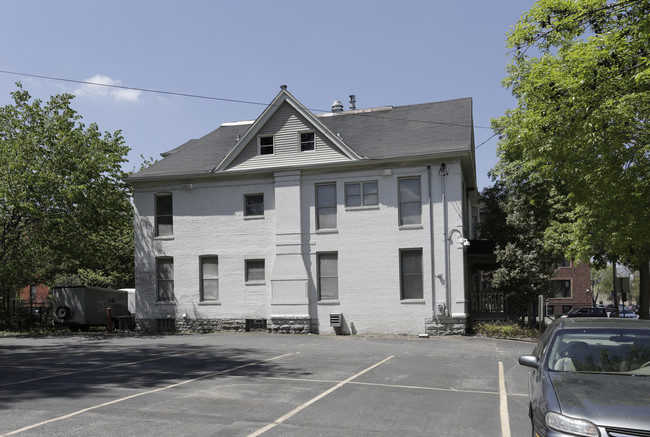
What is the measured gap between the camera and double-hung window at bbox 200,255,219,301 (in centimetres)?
2564

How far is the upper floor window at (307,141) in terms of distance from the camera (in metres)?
24.7

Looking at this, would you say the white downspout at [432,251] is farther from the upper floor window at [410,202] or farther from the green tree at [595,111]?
the green tree at [595,111]

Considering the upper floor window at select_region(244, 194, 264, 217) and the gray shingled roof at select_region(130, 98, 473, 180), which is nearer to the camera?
the gray shingled roof at select_region(130, 98, 473, 180)

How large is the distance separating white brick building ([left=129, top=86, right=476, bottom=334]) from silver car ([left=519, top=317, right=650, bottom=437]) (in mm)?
15459

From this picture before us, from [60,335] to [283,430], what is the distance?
19949 millimetres

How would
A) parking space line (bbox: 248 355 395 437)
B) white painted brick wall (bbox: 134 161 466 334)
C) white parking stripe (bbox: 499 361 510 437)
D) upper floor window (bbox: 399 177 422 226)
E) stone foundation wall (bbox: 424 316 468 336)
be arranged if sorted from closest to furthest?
parking space line (bbox: 248 355 395 437), white parking stripe (bbox: 499 361 510 437), stone foundation wall (bbox: 424 316 468 336), white painted brick wall (bbox: 134 161 466 334), upper floor window (bbox: 399 177 422 226)

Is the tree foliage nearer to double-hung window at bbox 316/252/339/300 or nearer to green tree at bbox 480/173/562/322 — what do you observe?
green tree at bbox 480/173/562/322

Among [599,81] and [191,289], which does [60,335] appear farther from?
[599,81]

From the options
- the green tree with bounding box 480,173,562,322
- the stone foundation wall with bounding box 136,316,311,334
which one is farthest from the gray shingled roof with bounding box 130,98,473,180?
the stone foundation wall with bounding box 136,316,311,334

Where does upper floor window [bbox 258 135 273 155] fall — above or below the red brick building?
above

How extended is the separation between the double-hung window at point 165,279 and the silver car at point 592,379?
2117cm

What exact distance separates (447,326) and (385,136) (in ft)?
27.7

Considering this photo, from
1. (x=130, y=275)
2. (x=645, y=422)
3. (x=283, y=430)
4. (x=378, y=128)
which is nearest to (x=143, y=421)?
(x=283, y=430)

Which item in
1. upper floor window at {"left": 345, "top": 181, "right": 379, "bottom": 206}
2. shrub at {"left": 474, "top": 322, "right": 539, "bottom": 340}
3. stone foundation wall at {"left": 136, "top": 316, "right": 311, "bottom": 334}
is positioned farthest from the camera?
stone foundation wall at {"left": 136, "top": 316, "right": 311, "bottom": 334}
